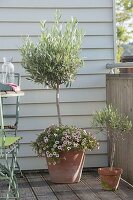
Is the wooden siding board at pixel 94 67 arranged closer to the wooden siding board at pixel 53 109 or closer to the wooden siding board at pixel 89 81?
the wooden siding board at pixel 89 81

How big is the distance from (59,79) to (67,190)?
106 cm

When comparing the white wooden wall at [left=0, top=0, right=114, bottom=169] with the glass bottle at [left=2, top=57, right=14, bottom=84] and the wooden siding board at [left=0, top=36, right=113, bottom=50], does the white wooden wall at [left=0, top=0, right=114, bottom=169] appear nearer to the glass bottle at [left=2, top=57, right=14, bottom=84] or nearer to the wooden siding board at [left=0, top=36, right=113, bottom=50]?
the wooden siding board at [left=0, top=36, right=113, bottom=50]

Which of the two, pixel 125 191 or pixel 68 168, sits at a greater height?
pixel 68 168

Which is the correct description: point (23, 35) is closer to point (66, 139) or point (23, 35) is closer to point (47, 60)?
point (47, 60)

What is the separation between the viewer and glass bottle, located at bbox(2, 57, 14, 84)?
16.0 ft

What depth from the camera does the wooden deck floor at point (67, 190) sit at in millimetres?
4055

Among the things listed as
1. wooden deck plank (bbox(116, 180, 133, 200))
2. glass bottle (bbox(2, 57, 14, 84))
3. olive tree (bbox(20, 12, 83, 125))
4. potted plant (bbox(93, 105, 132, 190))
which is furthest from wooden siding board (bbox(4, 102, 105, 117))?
wooden deck plank (bbox(116, 180, 133, 200))

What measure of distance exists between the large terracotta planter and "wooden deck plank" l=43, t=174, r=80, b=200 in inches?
2.9

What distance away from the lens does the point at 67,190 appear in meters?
4.30

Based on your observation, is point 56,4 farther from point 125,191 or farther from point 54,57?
point 125,191

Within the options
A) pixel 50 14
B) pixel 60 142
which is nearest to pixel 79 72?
pixel 50 14

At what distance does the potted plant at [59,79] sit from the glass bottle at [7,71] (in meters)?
0.24

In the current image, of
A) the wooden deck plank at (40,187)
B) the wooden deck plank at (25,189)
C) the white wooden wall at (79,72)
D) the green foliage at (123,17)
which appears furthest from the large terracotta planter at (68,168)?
the green foliage at (123,17)

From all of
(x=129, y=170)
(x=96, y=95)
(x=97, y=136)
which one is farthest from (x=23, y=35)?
(x=129, y=170)
